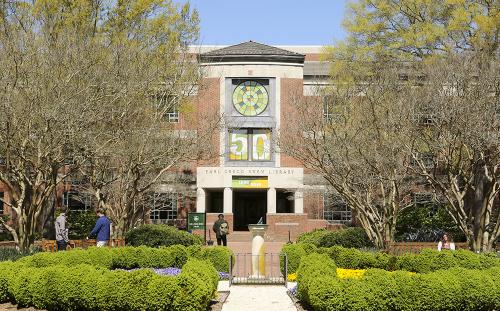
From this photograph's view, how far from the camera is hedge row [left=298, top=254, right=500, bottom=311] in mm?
13727

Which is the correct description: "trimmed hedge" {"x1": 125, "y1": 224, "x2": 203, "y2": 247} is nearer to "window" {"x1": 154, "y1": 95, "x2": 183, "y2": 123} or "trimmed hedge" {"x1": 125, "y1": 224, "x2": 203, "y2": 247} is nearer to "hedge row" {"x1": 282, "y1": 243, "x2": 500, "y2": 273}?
"window" {"x1": 154, "y1": 95, "x2": 183, "y2": 123}

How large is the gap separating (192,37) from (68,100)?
1248 cm

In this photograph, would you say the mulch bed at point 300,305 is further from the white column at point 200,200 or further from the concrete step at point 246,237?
the white column at point 200,200

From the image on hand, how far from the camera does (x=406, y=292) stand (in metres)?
13.8

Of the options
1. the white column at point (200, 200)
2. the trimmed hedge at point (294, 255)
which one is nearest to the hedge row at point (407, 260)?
the trimmed hedge at point (294, 255)

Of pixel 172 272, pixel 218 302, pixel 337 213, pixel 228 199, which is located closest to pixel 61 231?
pixel 172 272

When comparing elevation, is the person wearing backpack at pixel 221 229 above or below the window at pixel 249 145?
below

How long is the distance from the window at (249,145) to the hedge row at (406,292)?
39.8 metres

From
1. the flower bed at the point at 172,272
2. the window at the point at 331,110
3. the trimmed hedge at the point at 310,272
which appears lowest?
the flower bed at the point at 172,272

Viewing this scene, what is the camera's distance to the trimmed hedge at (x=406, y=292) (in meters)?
13.7

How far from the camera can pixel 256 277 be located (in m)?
21.5

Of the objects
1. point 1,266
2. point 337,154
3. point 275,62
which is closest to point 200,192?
point 275,62

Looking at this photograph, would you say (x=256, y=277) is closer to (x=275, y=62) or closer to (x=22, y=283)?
(x=22, y=283)

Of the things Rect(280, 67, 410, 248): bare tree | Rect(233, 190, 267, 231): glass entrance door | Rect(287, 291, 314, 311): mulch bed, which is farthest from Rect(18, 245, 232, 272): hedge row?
Rect(233, 190, 267, 231): glass entrance door
